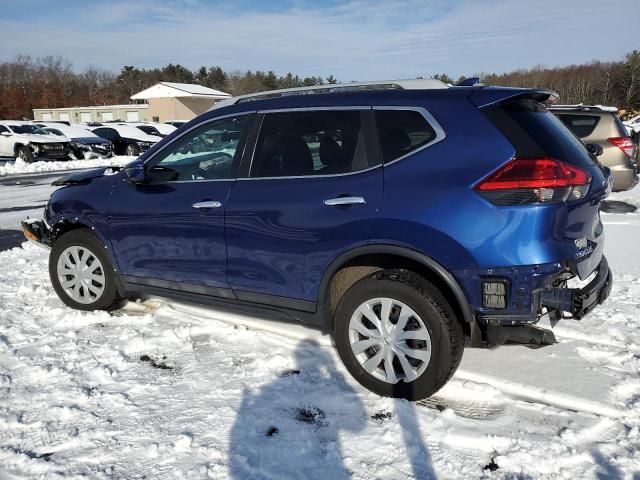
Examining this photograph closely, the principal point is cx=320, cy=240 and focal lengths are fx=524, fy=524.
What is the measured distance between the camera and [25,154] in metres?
20.6

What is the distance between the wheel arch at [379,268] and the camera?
3055 millimetres

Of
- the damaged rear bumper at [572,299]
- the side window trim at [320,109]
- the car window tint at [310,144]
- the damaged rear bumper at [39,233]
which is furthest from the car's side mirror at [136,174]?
the damaged rear bumper at [572,299]

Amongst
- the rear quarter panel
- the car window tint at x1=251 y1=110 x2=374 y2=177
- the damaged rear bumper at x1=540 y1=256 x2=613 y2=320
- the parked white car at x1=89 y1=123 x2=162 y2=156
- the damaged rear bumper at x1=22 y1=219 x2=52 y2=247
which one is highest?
the parked white car at x1=89 y1=123 x2=162 y2=156

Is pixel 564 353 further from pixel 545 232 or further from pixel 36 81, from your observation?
pixel 36 81

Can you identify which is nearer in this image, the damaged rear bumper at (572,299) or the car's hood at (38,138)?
the damaged rear bumper at (572,299)

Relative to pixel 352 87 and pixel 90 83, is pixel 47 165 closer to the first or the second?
pixel 352 87

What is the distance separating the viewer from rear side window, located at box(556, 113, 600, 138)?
9685 millimetres

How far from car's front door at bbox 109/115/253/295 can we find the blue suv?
1 centimetres

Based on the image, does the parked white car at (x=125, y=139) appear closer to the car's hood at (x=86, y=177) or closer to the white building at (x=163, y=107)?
the car's hood at (x=86, y=177)

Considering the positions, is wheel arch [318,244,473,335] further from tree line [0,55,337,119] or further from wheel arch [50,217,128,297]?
tree line [0,55,337,119]

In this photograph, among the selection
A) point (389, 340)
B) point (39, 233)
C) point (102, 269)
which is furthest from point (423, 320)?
point (39, 233)

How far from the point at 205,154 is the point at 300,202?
1.22m

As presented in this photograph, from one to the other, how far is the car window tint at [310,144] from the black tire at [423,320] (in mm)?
753

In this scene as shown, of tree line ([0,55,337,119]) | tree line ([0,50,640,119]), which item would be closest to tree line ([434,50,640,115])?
tree line ([0,50,640,119])
